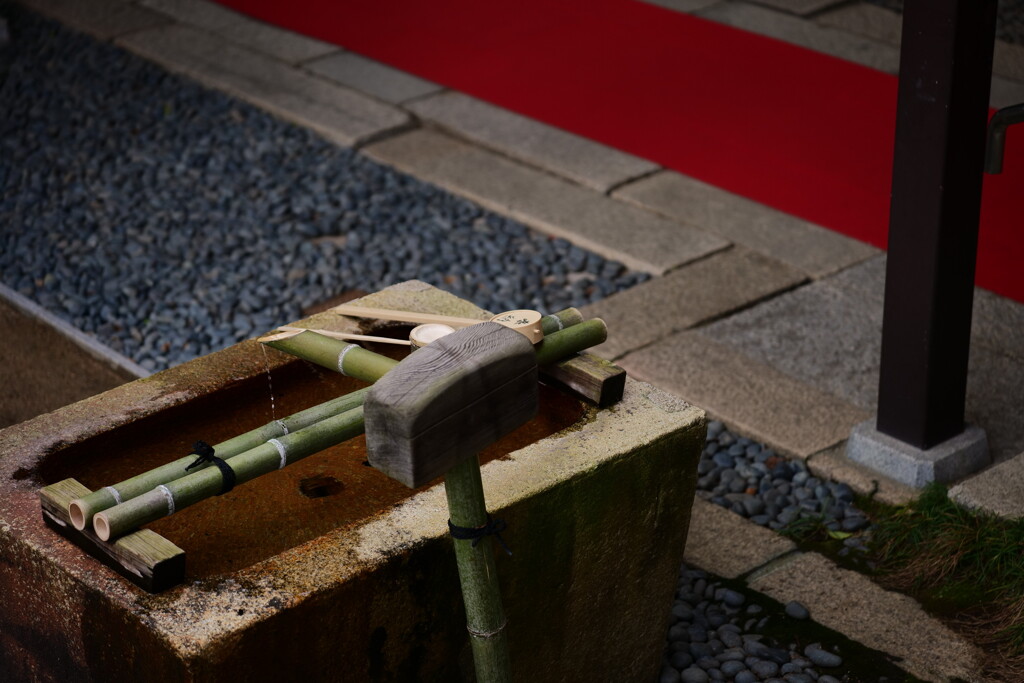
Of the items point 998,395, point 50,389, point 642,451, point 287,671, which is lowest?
point 50,389

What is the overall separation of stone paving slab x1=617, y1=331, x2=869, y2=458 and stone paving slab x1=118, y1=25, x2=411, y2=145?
6.59 feet

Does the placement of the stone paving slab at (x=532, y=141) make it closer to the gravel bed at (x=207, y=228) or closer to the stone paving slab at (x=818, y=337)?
the gravel bed at (x=207, y=228)

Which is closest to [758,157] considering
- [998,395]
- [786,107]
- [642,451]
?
[786,107]

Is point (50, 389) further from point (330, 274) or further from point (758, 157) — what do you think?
point (758, 157)

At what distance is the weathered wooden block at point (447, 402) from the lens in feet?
5.06

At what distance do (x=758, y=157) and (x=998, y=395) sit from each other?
5.69 feet

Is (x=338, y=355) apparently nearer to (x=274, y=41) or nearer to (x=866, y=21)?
(x=274, y=41)

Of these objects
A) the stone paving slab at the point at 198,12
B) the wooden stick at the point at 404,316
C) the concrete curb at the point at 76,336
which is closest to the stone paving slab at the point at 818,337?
the wooden stick at the point at 404,316

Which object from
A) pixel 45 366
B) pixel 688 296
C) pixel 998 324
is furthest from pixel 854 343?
pixel 45 366

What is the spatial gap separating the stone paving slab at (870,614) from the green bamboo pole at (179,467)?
48.4 inches

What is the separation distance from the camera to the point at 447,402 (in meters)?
1.56

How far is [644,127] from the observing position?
16.8 ft

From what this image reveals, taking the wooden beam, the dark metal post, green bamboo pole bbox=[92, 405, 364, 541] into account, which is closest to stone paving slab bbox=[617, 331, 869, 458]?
the dark metal post

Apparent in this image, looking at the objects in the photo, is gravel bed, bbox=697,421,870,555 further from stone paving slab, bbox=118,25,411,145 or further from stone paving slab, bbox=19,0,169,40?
stone paving slab, bbox=19,0,169,40
